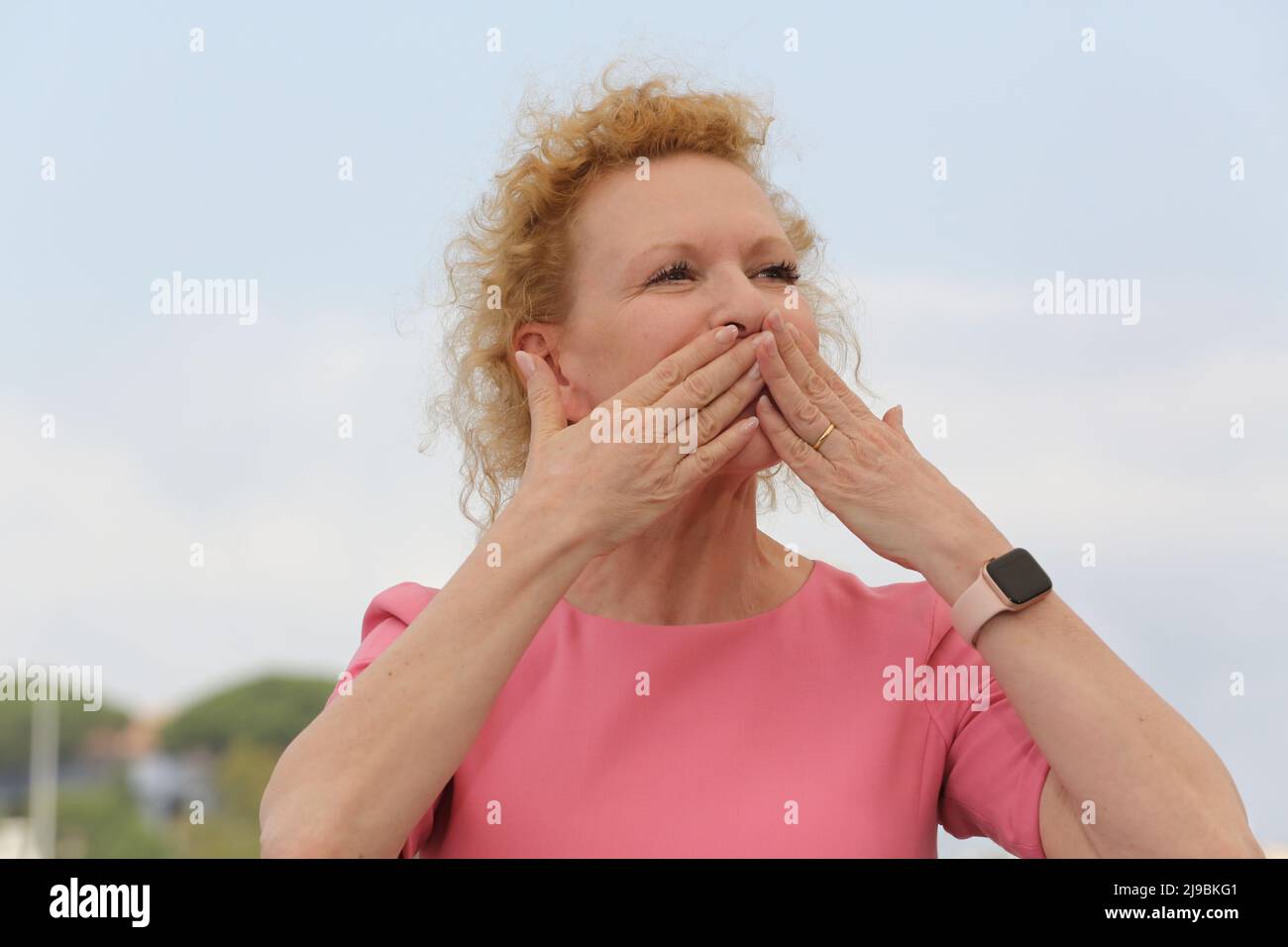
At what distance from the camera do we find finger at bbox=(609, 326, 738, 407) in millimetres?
2244

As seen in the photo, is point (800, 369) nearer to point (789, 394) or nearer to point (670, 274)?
point (789, 394)

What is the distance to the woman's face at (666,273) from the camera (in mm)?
2340

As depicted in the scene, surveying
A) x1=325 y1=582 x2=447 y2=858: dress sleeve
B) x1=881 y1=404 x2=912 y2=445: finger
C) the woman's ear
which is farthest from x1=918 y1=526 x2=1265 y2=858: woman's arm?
x1=325 y1=582 x2=447 y2=858: dress sleeve

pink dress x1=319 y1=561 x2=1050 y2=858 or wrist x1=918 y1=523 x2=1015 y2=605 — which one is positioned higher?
wrist x1=918 y1=523 x2=1015 y2=605

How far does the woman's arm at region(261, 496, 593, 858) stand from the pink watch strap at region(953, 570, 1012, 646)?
0.64 m

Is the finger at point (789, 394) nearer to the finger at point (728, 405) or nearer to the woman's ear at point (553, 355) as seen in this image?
the finger at point (728, 405)

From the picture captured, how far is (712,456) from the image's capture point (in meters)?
2.25

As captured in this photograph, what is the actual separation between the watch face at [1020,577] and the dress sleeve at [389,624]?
38.9 inches

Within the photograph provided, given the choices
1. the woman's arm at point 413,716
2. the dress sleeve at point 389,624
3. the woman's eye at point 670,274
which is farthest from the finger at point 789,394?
the dress sleeve at point 389,624

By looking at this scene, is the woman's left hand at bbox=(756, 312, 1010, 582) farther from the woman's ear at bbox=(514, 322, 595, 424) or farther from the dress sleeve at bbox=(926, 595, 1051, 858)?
the woman's ear at bbox=(514, 322, 595, 424)

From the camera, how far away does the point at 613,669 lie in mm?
2318
